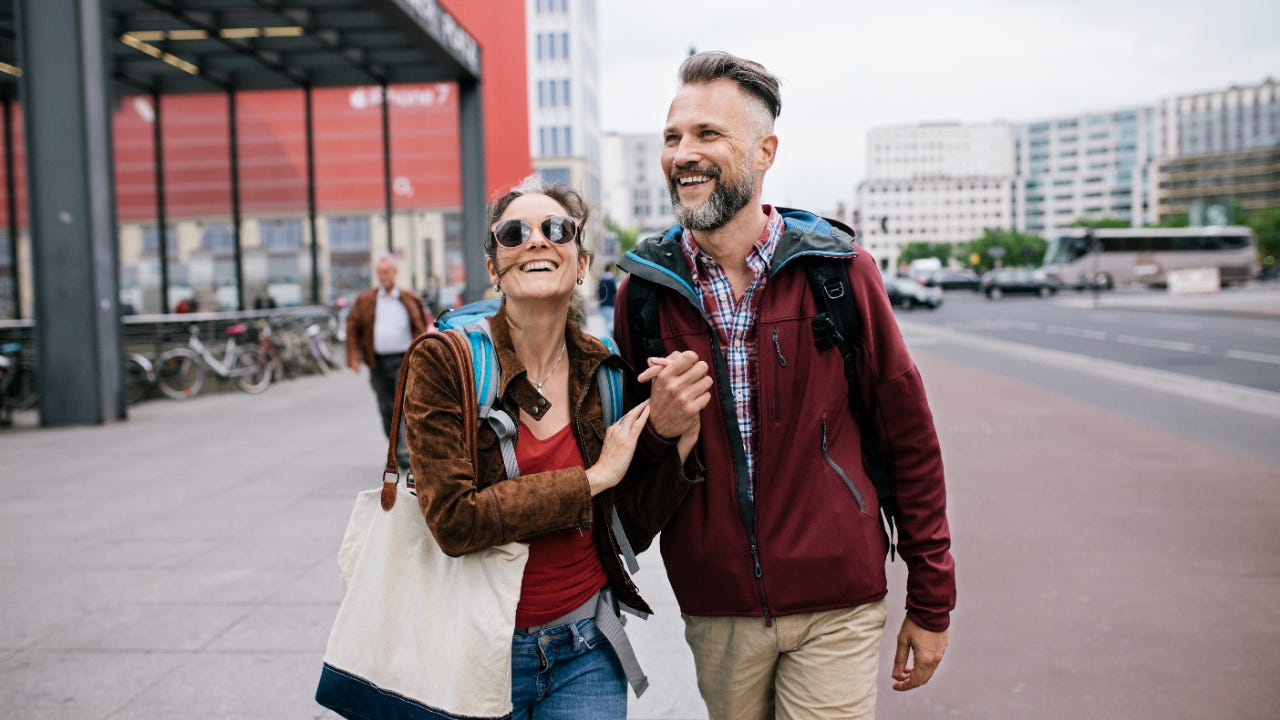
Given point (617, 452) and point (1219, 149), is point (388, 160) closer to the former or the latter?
point (617, 452)

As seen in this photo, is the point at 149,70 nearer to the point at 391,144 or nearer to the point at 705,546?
the point at 391,144

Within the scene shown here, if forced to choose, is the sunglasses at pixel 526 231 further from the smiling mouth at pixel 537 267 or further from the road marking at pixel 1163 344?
the road marking at pixel 1163 344

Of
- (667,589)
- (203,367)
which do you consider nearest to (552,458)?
(667,589)

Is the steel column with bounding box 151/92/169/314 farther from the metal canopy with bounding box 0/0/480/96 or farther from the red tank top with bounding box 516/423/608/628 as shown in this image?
the red tank top with bounding box 516/423/608/628

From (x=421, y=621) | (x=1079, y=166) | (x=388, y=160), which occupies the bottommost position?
(x=421, y=621)

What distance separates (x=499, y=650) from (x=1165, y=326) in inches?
1058

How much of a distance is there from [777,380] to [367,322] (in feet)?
22.9

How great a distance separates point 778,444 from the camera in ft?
6.95

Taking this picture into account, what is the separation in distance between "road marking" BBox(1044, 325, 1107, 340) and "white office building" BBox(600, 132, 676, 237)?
176 feet

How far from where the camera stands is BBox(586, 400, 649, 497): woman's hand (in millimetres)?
1975

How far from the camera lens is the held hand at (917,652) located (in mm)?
2176

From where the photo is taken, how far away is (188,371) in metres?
14.5

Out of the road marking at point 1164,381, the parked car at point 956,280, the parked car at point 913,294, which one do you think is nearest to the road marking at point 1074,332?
the road marking at point 1164,381

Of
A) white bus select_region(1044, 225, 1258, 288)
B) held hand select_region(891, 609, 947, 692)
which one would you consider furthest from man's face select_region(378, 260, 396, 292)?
white bus select_region(1044, 225, 1258, 288)
